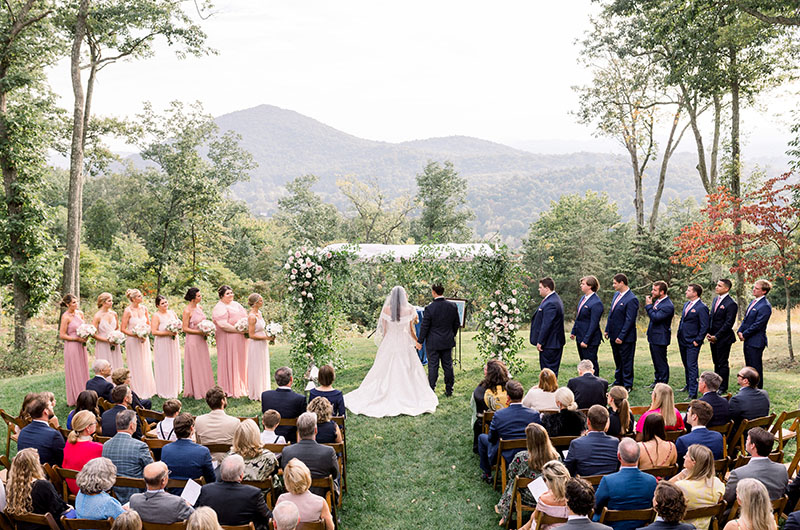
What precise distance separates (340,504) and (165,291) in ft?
81.1

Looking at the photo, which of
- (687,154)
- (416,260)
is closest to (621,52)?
(416,260)

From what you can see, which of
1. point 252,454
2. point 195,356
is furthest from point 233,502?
point 195,356

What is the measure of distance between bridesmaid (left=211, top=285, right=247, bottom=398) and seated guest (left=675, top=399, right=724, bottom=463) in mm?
6812

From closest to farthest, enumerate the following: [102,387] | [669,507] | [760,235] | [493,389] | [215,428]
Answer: [669,507], [215,428], [493,389], [102,387], [760,235]

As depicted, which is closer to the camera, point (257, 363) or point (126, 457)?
point (126, 457)

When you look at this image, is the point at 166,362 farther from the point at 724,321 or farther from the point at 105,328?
the point at 724,321

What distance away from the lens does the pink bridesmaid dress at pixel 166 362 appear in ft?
30.9

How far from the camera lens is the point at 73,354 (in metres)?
9.26

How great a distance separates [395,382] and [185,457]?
16.0ft

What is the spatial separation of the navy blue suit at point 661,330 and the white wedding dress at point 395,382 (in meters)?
3.73

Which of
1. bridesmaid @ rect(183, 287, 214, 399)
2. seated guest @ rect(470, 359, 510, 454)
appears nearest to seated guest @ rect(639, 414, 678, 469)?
seated guest @ rect(470, 359, 510, 454)

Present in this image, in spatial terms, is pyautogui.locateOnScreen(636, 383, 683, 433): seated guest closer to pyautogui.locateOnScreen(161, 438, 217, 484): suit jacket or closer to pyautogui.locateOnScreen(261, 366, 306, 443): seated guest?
pyautogui.locateOnScreen(261, 366, 306, 443): seated guest

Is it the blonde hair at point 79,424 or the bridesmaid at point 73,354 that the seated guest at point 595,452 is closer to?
the blonde hair at point 79,424

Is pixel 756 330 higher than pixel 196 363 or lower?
higher
